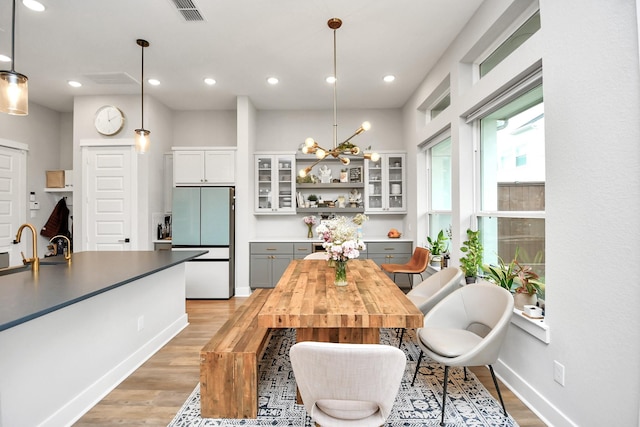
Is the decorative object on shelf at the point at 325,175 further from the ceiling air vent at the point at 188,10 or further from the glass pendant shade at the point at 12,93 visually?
the glass pendant shade at the point at 12,93

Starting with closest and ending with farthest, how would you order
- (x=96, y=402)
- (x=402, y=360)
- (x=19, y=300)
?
(x=402, y=360) → (x=19, y=300) → (x=96, y=402)

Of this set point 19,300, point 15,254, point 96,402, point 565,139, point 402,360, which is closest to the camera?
point 402,360

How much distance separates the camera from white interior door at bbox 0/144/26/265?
A: 4531mm

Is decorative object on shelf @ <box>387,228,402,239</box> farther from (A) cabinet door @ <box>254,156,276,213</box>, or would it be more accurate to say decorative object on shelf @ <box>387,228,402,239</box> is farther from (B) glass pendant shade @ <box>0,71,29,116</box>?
(B) glass pendant shade @ <box>0,71,29,116</box>

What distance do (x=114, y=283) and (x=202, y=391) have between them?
0.91 metres

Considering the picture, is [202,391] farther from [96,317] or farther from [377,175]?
[377,175]

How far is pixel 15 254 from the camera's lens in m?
4.78

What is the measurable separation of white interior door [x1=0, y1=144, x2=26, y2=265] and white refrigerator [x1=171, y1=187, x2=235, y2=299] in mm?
2319

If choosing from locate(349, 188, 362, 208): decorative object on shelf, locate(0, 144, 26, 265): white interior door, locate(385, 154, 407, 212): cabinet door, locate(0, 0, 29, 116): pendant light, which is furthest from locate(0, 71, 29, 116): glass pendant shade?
locate(385, 154, 407, 212): cabinet door

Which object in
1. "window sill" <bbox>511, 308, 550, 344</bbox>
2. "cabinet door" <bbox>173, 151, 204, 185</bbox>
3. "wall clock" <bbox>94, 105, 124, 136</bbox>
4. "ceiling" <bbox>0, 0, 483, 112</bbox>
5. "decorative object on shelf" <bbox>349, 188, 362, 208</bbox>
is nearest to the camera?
"window sill" <bbox>511, 308, 550, 344</bbox>

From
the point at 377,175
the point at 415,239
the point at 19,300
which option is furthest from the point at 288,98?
the point at 19,300

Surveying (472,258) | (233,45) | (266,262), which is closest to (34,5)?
(233,45)

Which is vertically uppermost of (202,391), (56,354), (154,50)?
(154,50)

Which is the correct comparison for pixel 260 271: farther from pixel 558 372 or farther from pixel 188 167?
pixel 558 372
